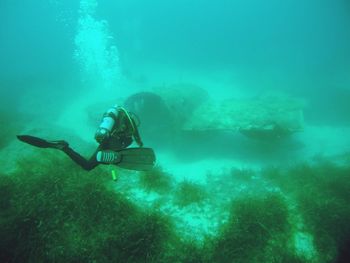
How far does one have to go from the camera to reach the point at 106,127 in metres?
4.27

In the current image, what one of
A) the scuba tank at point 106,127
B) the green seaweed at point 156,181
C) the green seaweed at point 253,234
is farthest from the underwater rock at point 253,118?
the scuba tank at point 106,127

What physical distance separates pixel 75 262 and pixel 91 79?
2967cm

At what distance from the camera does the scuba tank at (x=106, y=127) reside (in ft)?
13.9

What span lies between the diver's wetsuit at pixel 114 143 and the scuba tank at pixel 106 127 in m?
0.09

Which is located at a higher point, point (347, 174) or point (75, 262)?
point (347, 174)

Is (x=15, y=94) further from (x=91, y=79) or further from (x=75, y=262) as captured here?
(x=75, y=262)

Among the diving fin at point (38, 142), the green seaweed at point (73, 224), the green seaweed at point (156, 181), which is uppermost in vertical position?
the diving fin at point (38, 142)

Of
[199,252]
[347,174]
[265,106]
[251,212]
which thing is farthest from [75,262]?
[265,106]

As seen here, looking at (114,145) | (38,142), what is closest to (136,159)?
(114,145)

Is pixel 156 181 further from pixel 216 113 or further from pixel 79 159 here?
pixel 216 113

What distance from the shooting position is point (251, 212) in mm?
5363

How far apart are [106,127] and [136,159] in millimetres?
866

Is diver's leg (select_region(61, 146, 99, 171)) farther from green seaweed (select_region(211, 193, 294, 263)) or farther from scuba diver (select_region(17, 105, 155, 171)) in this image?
green seaweed (select_region(211, 193, 294, 263))

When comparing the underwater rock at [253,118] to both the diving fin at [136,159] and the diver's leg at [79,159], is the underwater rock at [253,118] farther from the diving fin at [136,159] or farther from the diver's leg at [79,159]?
the diver's leg at [79,159]
